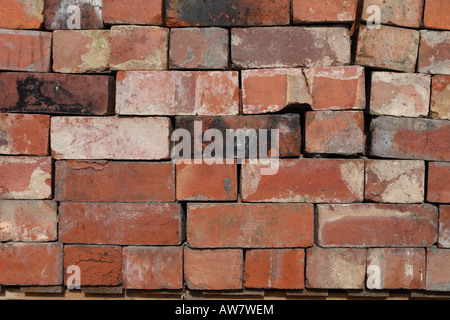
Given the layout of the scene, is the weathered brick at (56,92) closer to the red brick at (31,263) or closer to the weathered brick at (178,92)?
the weathered brick at (178,92)

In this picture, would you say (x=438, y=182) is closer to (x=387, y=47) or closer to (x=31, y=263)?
(x=387, y=47)

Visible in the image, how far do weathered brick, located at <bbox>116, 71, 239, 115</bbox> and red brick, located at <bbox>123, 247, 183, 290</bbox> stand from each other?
0.72m

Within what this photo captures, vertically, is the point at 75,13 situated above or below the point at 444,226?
above

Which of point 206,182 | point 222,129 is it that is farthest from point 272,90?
point 206,182

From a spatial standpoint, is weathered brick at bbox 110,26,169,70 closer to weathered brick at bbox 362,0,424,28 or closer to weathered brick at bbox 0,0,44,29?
weathered brick at bbox 0,0,44,29

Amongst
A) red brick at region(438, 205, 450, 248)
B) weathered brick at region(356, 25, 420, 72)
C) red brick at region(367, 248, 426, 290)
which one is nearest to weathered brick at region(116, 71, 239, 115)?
weathered brick at region(356, 25, 420, 72)

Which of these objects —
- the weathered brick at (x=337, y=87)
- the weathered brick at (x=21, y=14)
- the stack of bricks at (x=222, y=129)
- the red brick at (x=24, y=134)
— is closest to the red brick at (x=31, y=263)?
the stack of bricks at (x=222, y=129)

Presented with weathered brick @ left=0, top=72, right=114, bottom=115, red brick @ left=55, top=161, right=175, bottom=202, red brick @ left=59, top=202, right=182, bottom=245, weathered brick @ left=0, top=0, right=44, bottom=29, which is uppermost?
weathered brick @ left=0, top=0, right=44, bottom=29

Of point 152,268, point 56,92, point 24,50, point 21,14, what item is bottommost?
point 152,268

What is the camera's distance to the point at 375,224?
1839 mm

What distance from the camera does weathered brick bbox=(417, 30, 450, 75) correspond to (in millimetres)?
1795

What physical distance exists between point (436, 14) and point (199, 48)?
121 cm

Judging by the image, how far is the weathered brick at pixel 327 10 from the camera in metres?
1.74

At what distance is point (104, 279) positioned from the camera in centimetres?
189
